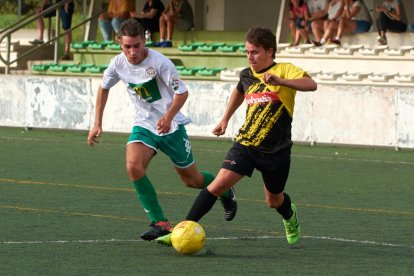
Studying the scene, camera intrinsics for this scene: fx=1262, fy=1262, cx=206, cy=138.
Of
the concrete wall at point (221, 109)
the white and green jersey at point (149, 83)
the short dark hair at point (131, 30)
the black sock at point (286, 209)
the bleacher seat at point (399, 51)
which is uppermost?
the short dark hair at point (131, 30)

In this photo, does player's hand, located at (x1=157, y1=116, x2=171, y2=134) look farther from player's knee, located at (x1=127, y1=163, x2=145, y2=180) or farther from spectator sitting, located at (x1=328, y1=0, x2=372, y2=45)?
spectator sitting, located at (x1=328, y1=0, x2=372, y2=45)

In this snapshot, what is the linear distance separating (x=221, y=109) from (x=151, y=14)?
7.31 meters

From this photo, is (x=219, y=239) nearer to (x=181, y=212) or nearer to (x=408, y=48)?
(x=181, y=212)

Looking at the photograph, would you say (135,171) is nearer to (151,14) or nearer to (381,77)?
(381,77)

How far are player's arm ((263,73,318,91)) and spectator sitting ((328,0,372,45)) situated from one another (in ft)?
50.1

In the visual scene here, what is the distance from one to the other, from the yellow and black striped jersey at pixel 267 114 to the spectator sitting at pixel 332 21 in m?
15.1

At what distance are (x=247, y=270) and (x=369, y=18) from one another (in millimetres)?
17210

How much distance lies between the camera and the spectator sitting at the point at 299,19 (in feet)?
82.5

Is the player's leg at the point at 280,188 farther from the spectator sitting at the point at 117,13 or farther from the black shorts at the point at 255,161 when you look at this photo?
the spectator sitting at the point at 117,13

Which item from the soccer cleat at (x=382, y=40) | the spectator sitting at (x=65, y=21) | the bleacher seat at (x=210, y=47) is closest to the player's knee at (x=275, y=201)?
the soccer cleat at (x=382, y=40)

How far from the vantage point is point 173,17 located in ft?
90.2

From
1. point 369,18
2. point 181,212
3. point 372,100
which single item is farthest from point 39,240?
point 369,18

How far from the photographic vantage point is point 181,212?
1202cm

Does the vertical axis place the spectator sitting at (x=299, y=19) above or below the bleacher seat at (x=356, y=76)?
above
